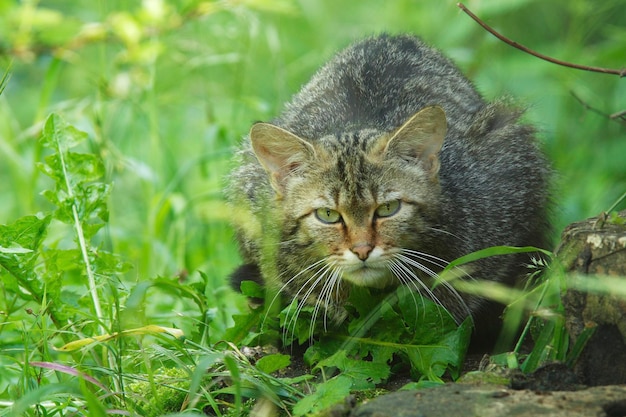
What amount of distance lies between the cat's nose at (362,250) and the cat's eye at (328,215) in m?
0.21

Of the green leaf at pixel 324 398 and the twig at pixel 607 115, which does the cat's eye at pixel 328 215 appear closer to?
the green leaf at pixel 324 398

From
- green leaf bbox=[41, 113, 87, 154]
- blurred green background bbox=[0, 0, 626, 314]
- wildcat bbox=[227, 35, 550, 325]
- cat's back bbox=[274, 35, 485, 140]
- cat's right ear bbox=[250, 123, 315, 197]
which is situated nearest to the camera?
wildcat bbox=[227, 35, 550, 325]

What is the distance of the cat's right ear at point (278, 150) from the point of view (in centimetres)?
402

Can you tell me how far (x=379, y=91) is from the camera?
15.8ft

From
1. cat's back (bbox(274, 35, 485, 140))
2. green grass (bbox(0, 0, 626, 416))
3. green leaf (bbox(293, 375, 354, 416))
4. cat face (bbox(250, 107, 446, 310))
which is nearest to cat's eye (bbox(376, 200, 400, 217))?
cat face (bbox(250, 107, 446, 310))

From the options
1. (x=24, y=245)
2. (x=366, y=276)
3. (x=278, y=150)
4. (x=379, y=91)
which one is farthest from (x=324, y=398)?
(x=379, y=91)

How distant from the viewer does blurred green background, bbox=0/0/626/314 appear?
5.82 meters

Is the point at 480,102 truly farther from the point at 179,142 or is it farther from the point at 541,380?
the point at 179,142

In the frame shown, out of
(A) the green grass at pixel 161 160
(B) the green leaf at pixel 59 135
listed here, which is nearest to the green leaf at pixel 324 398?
(A) the green grass at pixel 161 160

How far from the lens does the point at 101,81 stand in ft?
18.9

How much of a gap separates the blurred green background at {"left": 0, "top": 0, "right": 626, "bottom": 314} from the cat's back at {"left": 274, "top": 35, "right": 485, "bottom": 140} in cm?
53

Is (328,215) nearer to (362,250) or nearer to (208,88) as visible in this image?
(362,250)

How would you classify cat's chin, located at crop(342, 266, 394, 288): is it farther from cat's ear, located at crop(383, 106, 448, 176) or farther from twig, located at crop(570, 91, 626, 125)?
twig, located at crop(570, 91, 626, 125)

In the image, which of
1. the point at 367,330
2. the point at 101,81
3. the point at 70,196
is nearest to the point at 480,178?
the point at 367,330
